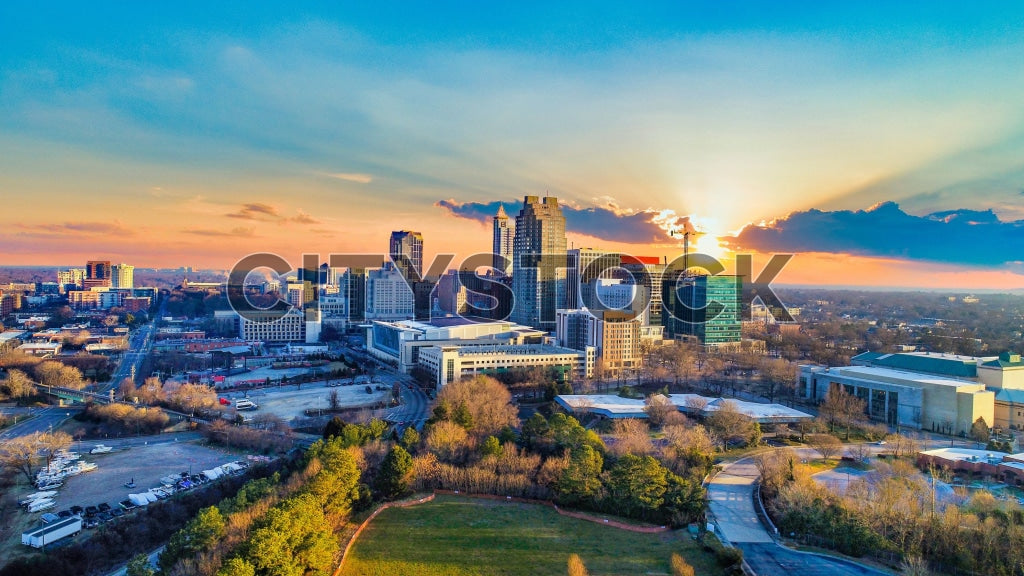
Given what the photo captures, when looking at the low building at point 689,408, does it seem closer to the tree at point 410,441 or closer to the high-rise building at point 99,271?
the tree at point 410,441

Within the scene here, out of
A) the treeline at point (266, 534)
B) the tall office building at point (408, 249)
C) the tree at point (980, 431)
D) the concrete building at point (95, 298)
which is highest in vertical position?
the tall office building at point (408, 249)

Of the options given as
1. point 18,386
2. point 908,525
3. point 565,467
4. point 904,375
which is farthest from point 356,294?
point 908,525

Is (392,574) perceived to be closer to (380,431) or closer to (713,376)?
(380,431)

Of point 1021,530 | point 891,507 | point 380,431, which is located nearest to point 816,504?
point 891,507

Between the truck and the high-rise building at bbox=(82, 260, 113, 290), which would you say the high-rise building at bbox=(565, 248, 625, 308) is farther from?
the high-rise building at bbox=(82, 260, 113, 290)

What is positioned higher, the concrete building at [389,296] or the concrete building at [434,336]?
the concrete building at [389,296]

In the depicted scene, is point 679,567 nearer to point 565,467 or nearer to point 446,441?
point 565,467

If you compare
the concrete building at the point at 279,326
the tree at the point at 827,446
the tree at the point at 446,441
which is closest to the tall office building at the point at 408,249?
the concrete building at the point at 279,326
